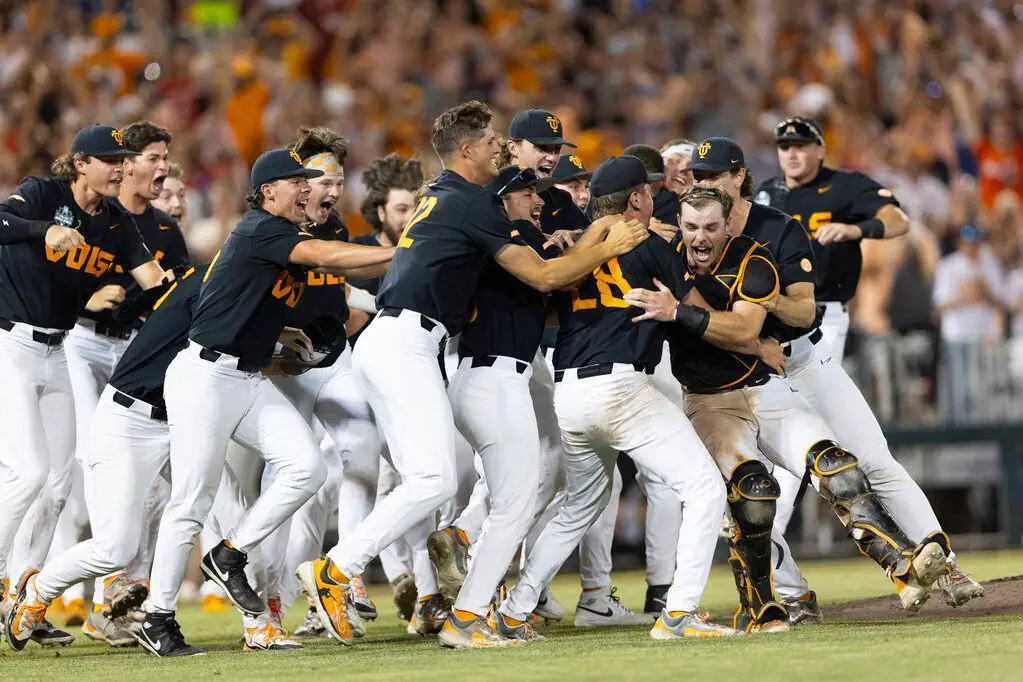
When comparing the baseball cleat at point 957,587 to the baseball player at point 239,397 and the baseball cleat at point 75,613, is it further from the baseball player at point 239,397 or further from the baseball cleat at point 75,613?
the baseball cleat at point 75,613

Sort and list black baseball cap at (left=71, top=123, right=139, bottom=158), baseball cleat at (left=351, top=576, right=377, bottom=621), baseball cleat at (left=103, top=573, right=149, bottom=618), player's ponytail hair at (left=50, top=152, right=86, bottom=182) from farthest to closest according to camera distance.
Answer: baseball cleat at (left=351, top=576, right=377, bottom=621)
baseball cleat at (left=103, top=573, right=149, bottom=618)
player's ponytail hair at (left=50, top=152, right=86, bottom=182)
black baseball cap at (left=71, top=123, right=139, bottom=158)

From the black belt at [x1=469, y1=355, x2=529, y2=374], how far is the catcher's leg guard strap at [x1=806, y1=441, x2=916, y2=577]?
154 centimetres

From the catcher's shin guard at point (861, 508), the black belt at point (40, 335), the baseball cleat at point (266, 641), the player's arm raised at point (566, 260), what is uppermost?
the player's arm raised at point (566, 260)

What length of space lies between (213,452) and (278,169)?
1.46m

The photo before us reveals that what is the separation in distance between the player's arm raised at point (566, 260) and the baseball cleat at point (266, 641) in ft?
7.60

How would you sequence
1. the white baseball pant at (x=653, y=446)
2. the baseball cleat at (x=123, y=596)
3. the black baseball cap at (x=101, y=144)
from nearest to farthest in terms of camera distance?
the white baseball pant at (x=653, y=446) → the black baseball cap at (x=101, y=144) → the baseball cleat at (x=123, y=596)

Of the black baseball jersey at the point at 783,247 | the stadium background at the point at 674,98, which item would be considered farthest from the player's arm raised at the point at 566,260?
the stadium background at the point at 674,98

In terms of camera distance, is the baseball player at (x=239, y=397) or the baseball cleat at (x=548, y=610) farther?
the baseball cleat at (x=548, y=610)

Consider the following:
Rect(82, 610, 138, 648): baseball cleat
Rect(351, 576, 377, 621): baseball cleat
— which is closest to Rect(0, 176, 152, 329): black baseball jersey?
Rect(82, 610, 138, 648): baseball cleat

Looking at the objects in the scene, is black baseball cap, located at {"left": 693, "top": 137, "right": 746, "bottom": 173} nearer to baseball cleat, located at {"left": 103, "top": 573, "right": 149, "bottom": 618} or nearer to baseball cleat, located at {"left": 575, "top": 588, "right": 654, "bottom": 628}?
baseball cleat, located at {"left": 575, "top": 588, "right": 654, "bottom": 628}

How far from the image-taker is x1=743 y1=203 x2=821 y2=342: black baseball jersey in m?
7.77

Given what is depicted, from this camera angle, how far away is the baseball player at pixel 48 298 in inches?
320

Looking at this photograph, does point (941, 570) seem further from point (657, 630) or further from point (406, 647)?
point (406, 647)

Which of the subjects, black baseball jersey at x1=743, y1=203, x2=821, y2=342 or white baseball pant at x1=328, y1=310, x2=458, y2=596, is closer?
white baseball pant at x1=328, y1=310, x2=458, y2=596
